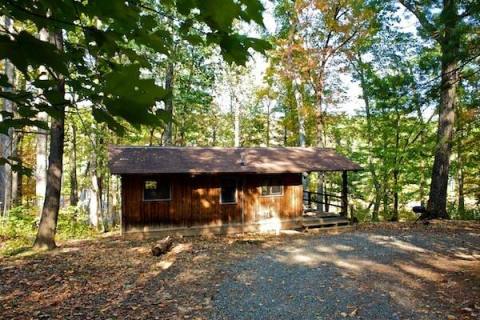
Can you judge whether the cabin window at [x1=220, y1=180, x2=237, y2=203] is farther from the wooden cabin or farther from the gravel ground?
the gravel ground

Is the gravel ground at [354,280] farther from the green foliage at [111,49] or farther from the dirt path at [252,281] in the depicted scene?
the green foliage at [111,49]

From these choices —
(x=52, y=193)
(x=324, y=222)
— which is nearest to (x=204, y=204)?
(x=324, y=222)

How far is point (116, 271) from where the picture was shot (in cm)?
967

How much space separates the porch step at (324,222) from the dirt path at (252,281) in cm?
405

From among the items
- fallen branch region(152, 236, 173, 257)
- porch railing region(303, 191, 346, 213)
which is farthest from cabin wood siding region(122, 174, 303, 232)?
fallen branch region(152, 236, 173, 257)

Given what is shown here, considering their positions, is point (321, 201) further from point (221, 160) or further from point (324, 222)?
point (221, 160)

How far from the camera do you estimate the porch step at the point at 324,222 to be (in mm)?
17527

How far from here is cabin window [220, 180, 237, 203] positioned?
16.6m

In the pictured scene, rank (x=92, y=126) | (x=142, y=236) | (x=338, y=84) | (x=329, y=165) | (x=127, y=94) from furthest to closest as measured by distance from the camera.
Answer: (x=338, y=84) < (x=92, y=126) < (x=329, y=165) < (x=142, y=236) < (x=127, y=94)

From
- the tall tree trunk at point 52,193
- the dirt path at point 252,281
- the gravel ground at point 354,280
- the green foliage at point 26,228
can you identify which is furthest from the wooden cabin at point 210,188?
the gravel ground at point 354,280

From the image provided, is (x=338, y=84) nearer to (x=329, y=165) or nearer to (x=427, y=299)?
(x=329, y=165)

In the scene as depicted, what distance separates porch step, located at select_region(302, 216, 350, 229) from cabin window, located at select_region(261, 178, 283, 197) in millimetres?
1930

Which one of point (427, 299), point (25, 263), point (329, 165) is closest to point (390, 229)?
point (329, 165)

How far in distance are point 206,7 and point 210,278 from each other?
28.8ft
